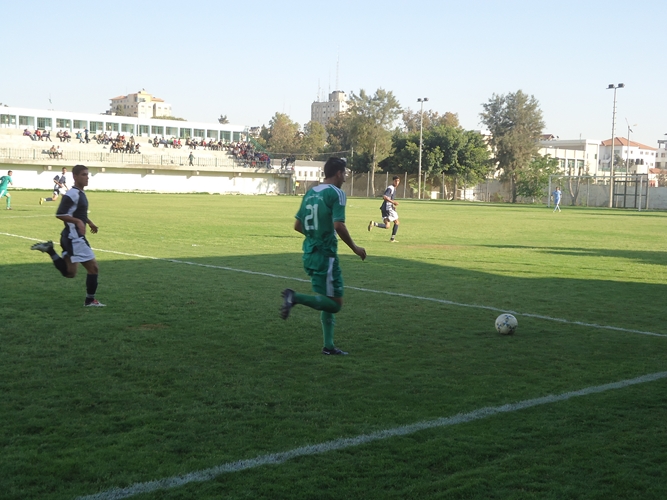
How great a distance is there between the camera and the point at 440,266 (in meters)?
15.4

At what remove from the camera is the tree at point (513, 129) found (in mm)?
94875

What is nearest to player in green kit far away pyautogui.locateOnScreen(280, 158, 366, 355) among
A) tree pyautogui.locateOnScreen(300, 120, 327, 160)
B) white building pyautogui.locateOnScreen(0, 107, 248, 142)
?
white building pyautogui.locateOnScreen(0, 107, 248, 142)

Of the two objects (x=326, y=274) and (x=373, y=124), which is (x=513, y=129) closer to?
(x=373, y=124)

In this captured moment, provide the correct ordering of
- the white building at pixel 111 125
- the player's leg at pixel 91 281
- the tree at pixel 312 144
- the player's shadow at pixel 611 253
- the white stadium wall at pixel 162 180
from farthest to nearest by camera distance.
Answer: the tree at pixel 312 144, the white building at pixel 111 125, the white stadium wall at pixel 162 180, the player's shadow at pixel 611 253, the player's leg at pixel 91 281

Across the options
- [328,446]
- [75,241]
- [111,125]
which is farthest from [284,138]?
[328,446]

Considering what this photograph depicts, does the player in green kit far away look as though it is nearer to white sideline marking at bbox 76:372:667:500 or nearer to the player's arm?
the player's arm

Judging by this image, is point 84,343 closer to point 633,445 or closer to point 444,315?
point 444,315

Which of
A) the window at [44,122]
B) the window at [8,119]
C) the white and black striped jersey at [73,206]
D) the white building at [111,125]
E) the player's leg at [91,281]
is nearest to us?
the white and black striped jersey at [73,206]

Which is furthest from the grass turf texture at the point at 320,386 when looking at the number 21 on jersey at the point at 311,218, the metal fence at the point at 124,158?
the metal fence at the point at 124,158

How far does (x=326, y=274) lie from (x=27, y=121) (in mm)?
86507

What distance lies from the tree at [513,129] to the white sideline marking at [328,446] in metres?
88.6

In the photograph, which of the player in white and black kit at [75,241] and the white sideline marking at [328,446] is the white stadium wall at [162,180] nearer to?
the player in white and black kit at [75,241]

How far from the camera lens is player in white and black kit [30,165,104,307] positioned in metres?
9.59

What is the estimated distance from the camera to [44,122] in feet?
286
